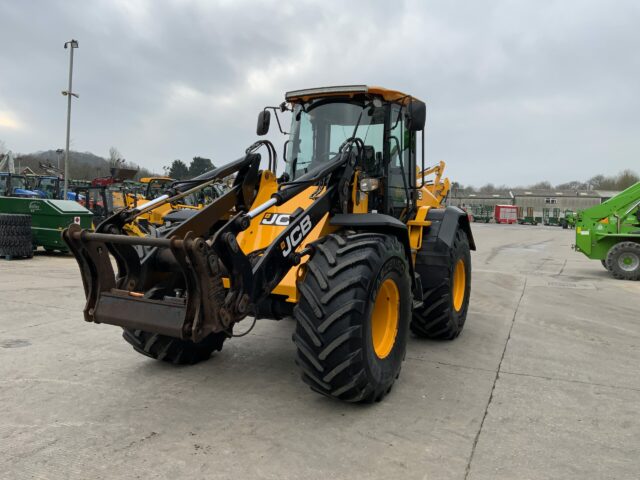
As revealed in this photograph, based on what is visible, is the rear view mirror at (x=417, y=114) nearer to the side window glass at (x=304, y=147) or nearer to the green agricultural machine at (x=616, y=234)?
the side window glass at (x=304, y=147)

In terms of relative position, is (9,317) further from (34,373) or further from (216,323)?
(216,323)

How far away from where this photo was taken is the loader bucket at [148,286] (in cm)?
304

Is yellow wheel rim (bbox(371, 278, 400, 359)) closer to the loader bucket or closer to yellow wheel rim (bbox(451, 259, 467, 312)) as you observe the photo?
the loader bucket

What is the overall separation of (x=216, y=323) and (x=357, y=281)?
970 mm

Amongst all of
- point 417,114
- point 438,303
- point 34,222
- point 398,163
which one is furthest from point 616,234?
point 34,222

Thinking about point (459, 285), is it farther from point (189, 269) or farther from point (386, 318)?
point (189, 269)

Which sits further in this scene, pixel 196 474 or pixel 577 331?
pixel 577 331

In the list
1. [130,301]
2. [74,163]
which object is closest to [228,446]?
[130,301]

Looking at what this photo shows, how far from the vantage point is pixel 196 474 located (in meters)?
2.74

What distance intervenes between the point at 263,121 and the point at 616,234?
10.9 meters

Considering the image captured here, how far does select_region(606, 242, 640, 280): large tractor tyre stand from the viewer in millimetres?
12227

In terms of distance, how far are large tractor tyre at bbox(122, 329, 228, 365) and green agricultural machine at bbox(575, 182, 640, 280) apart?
11.5 m

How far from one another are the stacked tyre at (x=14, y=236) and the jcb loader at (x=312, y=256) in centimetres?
927

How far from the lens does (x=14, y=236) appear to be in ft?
40.1
